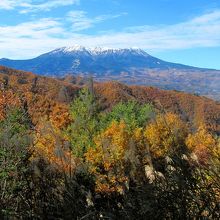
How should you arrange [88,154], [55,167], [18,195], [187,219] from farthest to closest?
1. [88,154]
2. [55,167]
3. [18,195]
4. [187,219]

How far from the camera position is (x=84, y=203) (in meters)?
3.43

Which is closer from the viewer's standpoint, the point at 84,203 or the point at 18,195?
the point at 84,203

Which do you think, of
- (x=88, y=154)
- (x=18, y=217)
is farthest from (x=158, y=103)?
(x=88, y=154)

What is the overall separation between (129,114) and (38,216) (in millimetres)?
82497

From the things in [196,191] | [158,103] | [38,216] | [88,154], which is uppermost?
[158,103]

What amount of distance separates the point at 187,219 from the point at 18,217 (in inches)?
54.5

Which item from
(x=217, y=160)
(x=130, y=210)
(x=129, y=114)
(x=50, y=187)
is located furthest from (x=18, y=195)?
(x=129, y=114)

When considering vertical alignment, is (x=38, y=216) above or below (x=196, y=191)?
below

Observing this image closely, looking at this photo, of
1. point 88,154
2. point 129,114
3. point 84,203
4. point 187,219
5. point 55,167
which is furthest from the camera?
point 129,114

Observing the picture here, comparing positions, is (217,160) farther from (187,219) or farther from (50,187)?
(50,187)

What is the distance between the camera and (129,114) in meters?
85.9

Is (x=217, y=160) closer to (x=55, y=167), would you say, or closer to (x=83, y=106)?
(x=55, y=167)

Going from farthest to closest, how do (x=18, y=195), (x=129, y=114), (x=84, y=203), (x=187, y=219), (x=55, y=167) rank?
(x=129, y=114), (x=55, y=167), (x=18, y=195), (x=84, y=203), (x=187, y=219)

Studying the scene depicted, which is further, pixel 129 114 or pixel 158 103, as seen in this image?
pixel 129 114
